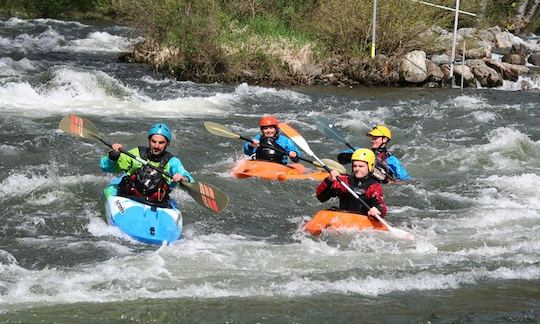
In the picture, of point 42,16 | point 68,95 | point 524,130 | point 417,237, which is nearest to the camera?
point 417,237

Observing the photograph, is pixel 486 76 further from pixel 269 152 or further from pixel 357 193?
pixel 357 193

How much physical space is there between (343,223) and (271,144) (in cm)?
263

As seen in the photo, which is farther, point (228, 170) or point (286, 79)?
point (286, 79)

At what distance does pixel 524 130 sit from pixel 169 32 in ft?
27.3

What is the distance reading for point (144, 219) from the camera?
21.4 ft

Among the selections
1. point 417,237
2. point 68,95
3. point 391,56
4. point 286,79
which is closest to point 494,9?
point 391,56

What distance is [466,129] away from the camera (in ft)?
40.7

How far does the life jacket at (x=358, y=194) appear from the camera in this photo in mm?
7023

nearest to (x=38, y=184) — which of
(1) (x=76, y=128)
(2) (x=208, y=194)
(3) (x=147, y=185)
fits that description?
(1) (x=76, y=128)

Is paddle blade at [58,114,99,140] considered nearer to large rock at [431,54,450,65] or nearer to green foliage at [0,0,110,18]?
large rock at [431,54,450,65]

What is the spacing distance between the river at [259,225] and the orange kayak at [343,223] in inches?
4.8

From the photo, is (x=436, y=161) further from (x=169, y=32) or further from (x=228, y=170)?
(x=169, y=32)

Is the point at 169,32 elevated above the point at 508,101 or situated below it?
above

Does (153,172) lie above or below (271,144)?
above
